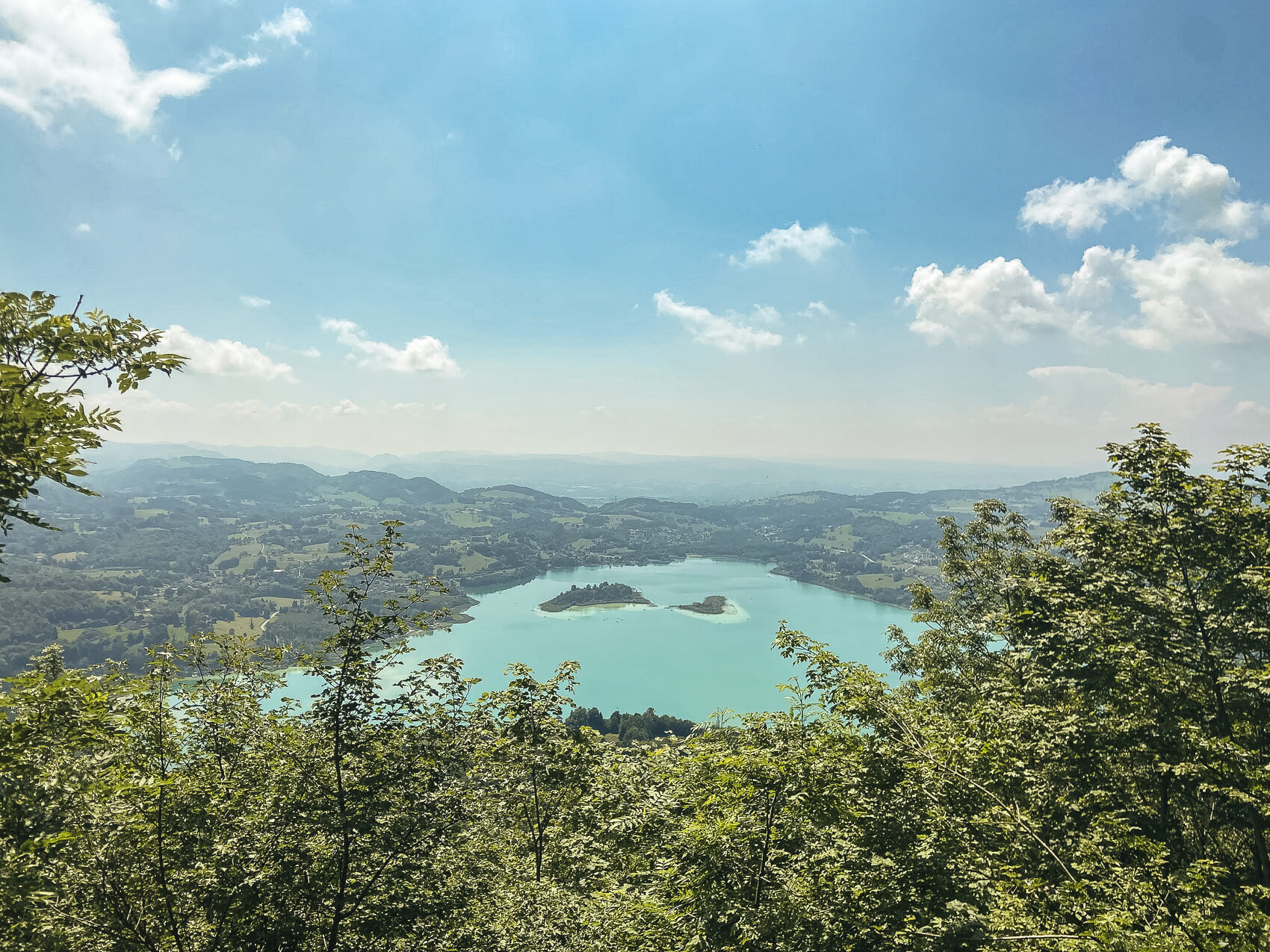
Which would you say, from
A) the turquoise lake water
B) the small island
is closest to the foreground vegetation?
the turquoise lake water

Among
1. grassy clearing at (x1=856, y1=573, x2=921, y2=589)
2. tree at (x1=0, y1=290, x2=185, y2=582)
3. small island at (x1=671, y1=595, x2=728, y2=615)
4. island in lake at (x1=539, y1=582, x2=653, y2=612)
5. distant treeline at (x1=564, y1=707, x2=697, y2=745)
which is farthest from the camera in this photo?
grassy clearing at (x1=856, y1=573, x2=921, y2=589)

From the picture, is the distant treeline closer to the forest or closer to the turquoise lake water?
the turquoise lake water

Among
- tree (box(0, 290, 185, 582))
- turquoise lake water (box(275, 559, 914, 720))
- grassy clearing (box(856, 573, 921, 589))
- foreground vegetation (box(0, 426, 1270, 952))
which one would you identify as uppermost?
tree (box(0, 290, 185, 582))

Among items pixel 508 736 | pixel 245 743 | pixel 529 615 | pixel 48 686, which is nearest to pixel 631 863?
pixel 508 736

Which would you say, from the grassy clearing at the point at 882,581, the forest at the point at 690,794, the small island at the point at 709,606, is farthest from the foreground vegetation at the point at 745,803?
the grassy clearing at the point at 882,581

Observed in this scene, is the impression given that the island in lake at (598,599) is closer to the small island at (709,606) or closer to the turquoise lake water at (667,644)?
the turquoise lake water at (667,644)

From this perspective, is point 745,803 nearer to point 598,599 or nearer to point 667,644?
point 667,644
